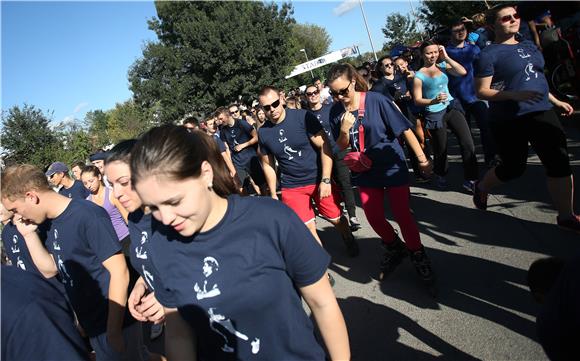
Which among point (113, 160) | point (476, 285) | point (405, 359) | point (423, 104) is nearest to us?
point (113, 160)

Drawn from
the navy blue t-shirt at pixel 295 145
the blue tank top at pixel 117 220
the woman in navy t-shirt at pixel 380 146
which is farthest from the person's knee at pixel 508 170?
the blue tank top at pixel 117 220

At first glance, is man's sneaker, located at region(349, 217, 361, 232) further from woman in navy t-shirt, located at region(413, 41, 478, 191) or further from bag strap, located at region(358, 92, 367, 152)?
bag strap, located at region(358, 92, 367, 152)

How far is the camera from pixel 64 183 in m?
6.61

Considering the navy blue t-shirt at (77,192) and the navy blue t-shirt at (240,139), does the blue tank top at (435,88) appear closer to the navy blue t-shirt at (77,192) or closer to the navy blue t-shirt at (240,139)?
the navy blue t-shirt at (240,139)

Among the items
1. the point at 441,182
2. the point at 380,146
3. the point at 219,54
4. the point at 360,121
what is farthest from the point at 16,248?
the point at 219,54

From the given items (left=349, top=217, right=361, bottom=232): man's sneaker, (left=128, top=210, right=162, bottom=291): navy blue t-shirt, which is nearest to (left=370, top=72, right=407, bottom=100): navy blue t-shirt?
(left=349, top=217, right=361, bottom=232): man's sneaker

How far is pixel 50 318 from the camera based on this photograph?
1.55 m

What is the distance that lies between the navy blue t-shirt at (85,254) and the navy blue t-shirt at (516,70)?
136 inches

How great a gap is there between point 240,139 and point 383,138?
4479 millimetres

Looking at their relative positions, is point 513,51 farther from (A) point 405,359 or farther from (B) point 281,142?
(A) point 405,359

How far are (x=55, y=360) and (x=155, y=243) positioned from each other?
0.55 meters

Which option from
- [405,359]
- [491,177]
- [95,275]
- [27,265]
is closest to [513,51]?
[491,177]

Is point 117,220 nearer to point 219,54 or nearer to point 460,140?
point 460,140

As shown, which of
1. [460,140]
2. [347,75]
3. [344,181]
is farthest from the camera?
[344,181]
